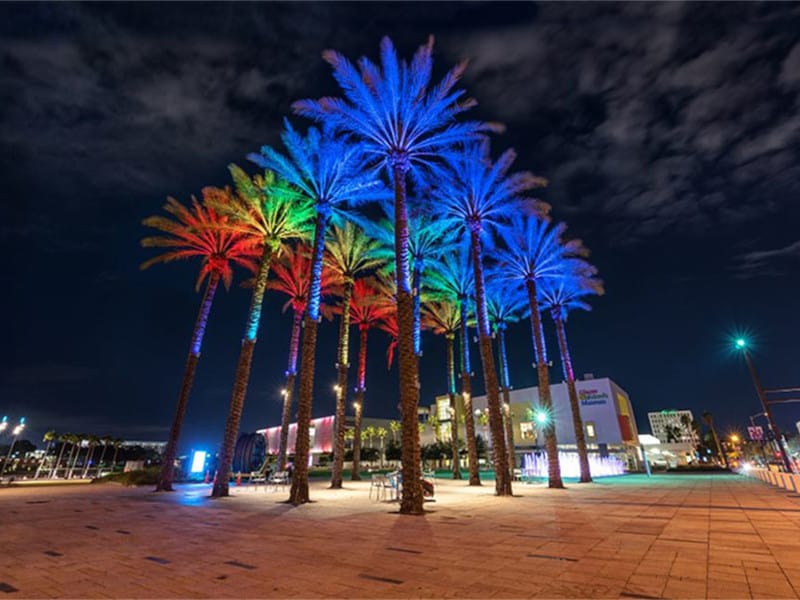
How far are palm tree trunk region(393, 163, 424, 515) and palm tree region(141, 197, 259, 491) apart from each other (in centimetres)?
1086

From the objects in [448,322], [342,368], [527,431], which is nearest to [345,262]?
[342,368]

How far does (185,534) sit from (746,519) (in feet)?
44.3

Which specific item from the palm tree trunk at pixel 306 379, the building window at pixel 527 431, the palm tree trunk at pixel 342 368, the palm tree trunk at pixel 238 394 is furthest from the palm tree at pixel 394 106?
the building window at pixel 527 431

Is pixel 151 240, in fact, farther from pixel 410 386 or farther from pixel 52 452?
pixel 52 452

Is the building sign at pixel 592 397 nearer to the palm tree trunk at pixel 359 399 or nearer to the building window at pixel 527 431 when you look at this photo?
the building window at pixel 527 431

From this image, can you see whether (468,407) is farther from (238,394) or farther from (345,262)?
(238,394)

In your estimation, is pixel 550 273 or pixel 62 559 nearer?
pixel 62 559

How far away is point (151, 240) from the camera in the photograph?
21891mm

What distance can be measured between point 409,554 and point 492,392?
12773 mm

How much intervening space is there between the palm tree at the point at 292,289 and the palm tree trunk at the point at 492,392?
37.1 feet

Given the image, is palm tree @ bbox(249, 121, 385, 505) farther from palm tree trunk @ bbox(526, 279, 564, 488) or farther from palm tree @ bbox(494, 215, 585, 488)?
palm tree trunk @ bbox(526, 279, 564, 488)

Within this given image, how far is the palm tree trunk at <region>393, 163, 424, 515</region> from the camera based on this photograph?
11539 millimetres

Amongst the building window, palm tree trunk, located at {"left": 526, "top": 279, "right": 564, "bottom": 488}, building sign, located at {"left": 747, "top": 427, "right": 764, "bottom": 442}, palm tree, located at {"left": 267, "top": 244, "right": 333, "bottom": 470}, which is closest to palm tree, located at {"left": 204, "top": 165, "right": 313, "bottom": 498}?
palm tree, located at {"left": 267, "top": 244, "right": 333, "bottom": 470}

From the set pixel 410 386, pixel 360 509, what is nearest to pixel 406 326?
pixel 410 386
